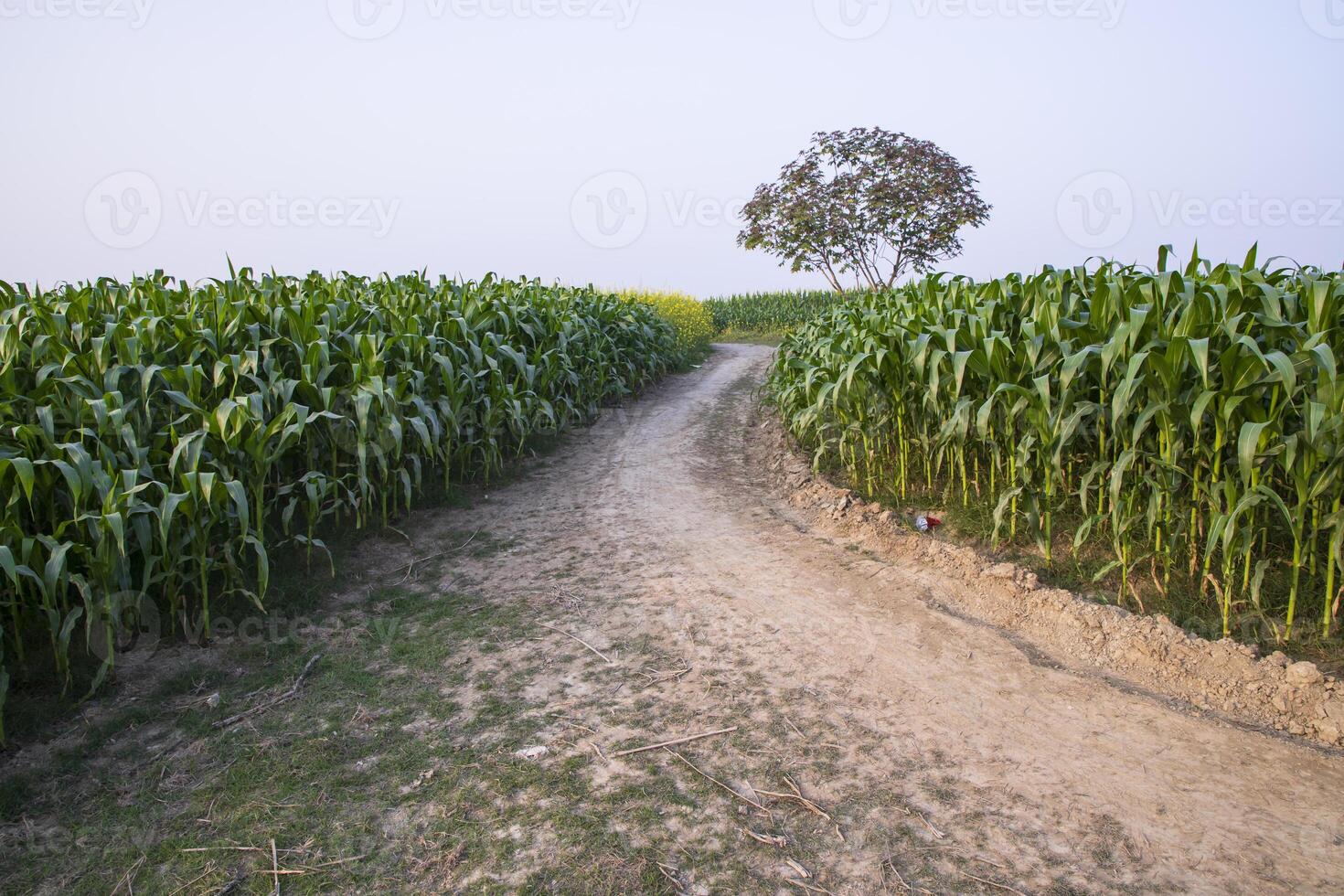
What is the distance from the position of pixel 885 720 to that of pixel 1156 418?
2.13 metres

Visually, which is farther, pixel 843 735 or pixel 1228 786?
pixel 843 735

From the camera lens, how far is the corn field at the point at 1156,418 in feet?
10.9

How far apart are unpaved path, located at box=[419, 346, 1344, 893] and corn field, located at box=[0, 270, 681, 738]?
1.11 m

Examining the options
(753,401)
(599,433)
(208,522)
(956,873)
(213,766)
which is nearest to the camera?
(956,873)

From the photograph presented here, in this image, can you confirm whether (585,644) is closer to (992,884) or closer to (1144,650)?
(992,884)

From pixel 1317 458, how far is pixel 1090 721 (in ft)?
4.82

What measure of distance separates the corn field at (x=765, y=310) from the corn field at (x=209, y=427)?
679 inches

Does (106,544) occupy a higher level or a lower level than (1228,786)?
higher

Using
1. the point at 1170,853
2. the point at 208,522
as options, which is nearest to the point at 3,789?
the point at 208,522

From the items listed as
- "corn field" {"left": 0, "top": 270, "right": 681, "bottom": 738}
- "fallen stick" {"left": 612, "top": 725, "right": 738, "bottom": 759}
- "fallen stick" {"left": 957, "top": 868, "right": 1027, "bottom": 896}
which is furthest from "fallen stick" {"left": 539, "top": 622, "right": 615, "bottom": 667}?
"fallen stick" {"left": 957, "top": 868, "right": 1027, "bottom": 896}

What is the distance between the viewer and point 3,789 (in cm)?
272

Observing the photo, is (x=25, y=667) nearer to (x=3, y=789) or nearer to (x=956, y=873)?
(x=3, y=789)

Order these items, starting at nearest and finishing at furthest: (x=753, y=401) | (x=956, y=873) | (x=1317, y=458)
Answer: (x=956, y=873) → (x=1317, y=458) → (x=753, y=401)

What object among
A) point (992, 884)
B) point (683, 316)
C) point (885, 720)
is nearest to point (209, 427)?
point (885, 720)
